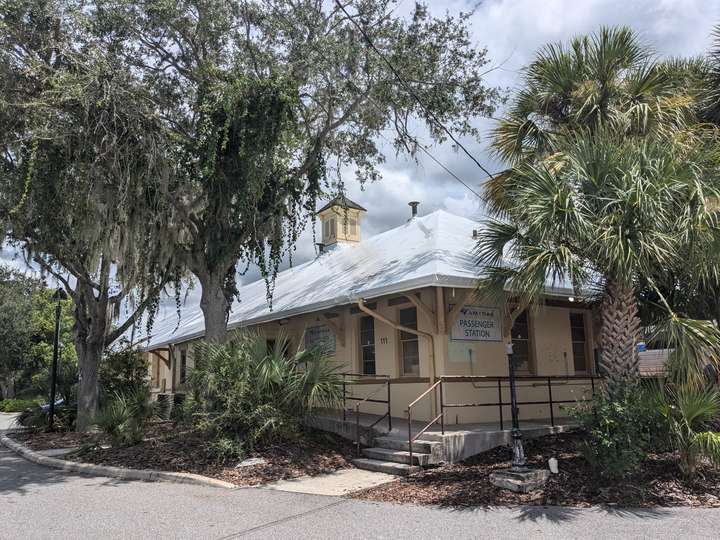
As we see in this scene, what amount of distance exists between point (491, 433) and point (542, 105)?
19.6ft

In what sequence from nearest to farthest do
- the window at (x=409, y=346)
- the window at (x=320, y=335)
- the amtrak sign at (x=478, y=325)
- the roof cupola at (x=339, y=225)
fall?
the amtrak sign at (x=478, y=325), the window at (x=409, y=346), the window at (x=320, y=335), the roof cupola at (x=339, y=225)

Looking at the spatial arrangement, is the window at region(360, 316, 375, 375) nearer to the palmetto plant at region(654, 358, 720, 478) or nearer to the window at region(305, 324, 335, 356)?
the window at region(305, 324, 335, 356)

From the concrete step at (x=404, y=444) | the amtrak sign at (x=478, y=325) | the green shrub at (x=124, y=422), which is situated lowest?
the concrete step at (x=404, y=444)

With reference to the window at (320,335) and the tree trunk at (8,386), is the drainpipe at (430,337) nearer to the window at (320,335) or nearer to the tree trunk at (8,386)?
the window at (320,335)

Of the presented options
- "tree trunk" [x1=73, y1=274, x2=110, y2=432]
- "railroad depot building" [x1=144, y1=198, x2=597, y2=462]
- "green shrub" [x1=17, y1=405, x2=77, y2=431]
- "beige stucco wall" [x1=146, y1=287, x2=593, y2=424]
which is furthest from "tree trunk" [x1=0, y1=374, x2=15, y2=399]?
"beige stucco wall" [x1=146, y1=287, x2=593, y2=424]

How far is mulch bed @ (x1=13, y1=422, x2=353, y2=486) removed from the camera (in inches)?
371

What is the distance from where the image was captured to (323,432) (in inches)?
465

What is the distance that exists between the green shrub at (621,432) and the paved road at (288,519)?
74 centimetres

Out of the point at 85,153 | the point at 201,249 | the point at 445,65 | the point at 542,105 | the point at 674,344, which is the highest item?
the point at 445,65

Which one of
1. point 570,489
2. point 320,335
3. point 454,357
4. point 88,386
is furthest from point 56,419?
point 570,489

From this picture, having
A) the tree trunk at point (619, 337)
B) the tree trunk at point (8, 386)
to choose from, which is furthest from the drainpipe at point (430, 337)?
the tree trunk at point (8, 386)

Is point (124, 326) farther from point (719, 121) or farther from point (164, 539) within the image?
point (719, 121)

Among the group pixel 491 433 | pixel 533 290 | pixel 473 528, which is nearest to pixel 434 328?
pixel 491 433

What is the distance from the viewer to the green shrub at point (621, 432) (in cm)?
731
